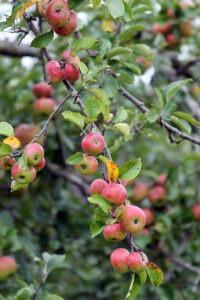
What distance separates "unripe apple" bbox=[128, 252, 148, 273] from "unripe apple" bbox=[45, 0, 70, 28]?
0.48 m

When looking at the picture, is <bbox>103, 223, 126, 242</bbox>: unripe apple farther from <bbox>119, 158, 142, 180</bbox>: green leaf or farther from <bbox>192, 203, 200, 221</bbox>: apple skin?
<bbox>192, 203, 200, 221</bbox>: apple skin

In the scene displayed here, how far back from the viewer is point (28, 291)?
4.63 feet

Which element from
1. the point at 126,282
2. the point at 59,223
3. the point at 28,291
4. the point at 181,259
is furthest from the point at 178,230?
the point at 28,291

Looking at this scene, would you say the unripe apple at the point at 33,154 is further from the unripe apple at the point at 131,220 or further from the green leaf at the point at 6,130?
the unripe apple at the point at 131,220

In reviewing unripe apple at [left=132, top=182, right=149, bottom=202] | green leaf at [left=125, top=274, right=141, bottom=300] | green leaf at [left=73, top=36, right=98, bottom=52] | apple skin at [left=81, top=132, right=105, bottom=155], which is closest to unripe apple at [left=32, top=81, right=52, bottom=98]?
unripe apple at [left=132, top=182, right=149, bottom=202]

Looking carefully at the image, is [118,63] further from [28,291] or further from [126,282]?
[126,282]

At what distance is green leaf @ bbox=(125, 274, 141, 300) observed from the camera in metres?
1.09

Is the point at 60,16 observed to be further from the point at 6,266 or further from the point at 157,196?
the point at 157,196

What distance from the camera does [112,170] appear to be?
1.09 m

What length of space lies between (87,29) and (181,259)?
3.27 ft

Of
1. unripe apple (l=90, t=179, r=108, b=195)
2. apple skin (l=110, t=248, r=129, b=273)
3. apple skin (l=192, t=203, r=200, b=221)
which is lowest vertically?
apple skin (l=192, t=203, r=200, b=221)

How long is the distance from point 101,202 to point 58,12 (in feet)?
1.29

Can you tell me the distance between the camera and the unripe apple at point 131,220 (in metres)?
1.05

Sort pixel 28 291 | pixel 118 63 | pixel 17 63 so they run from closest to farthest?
pixel 28 291 < pixel 118 63 < pixel 17 63
